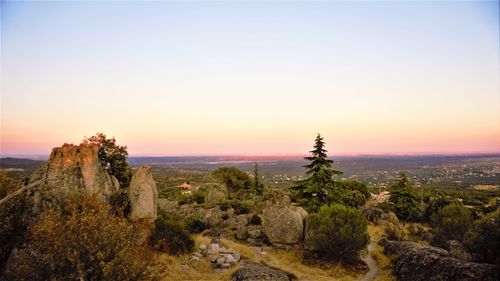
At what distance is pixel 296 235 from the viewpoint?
83.9 feet

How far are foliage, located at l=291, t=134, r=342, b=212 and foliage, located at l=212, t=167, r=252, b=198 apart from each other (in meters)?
21.9

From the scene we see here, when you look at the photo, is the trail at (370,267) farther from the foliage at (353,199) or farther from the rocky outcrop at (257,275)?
the foliage at (353,199)

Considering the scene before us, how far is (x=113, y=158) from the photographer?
1042 inches

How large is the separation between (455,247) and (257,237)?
48.6 feet

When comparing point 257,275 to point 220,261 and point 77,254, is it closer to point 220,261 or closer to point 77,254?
point 220,261

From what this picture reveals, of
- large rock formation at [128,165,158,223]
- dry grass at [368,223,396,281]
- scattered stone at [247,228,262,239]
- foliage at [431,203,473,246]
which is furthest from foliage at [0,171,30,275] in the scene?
foliage at [431,203,473,246]

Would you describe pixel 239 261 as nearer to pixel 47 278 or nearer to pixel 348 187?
pixel 47 278

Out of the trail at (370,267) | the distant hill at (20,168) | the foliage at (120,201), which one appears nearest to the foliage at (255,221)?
the trail at (370,267)

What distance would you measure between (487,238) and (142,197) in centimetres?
1946

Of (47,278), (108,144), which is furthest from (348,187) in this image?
(47,278)

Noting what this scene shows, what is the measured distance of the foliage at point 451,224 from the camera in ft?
86.9

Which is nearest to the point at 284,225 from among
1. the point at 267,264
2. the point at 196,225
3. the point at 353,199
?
the point at 267,264

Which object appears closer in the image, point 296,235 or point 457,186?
point 296,235

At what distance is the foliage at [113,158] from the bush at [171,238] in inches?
238
